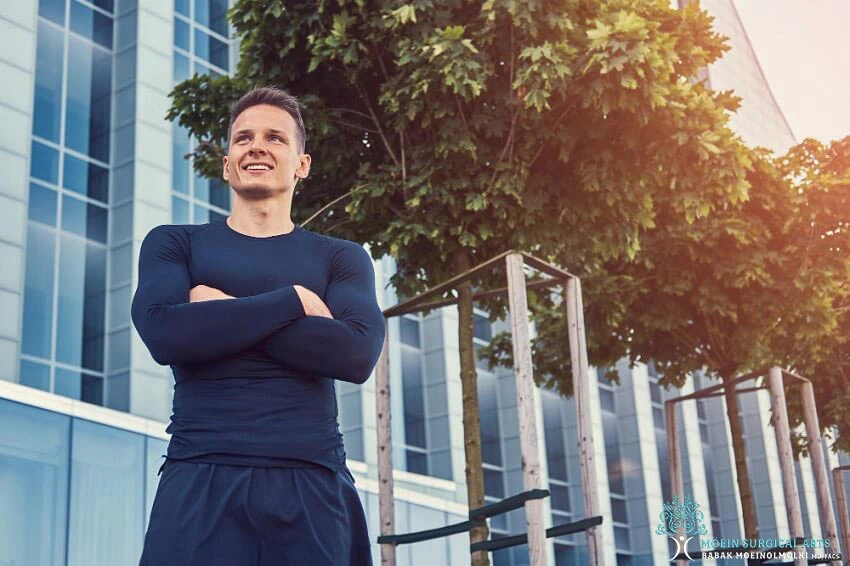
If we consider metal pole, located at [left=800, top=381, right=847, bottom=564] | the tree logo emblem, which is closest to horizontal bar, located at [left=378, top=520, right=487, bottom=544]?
the tree logo emblem

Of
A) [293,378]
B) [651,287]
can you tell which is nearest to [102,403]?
[651,287]

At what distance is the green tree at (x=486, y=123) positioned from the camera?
8.90 meters

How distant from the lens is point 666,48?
29.7 ft

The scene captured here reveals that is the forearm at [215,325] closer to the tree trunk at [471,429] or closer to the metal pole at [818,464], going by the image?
the tree trunk at [471,429]

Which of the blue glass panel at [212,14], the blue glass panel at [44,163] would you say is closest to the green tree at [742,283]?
the blue glass panel at [44,163]

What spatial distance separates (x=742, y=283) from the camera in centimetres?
1280

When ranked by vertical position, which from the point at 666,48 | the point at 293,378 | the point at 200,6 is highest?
the point at 200,6

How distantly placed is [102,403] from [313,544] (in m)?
21.5

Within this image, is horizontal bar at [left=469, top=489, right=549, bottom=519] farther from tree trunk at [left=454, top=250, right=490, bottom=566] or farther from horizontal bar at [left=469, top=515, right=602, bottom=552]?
tree trunk at [left=454, top=250, right=490, bottom=566]

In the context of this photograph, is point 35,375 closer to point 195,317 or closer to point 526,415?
point 526,415

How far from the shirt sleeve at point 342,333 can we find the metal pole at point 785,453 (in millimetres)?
10778

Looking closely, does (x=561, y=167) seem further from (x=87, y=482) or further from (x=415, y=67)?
(x=87, y=482)

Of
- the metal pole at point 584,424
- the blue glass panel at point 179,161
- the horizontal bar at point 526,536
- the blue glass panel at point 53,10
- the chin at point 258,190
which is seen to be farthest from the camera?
the blue glass panel at point 179,161

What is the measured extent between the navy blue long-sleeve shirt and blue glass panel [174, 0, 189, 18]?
2590 cm
